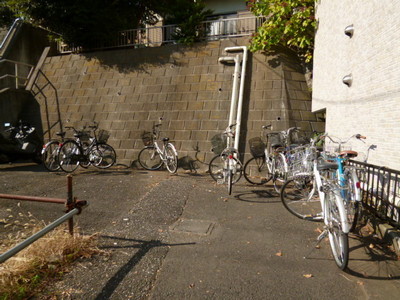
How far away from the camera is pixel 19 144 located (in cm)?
774

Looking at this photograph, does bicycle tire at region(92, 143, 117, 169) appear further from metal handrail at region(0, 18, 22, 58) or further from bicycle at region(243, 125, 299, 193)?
metal handrail at region(0, 18, 22, 58)

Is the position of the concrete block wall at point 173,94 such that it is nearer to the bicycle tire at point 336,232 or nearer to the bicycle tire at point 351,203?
the bicycle tire at point 351,203

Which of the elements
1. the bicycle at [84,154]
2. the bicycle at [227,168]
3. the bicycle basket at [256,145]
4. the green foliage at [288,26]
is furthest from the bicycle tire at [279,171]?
the bicycle at [84,154]

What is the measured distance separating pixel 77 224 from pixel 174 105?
18.0 ft

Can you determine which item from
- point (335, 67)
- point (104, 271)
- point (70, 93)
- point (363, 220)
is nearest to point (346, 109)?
point (335, 67)

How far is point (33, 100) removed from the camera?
1032 centimetres

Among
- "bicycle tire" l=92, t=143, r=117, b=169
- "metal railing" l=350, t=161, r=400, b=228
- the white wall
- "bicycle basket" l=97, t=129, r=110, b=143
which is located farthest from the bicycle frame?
the white wall

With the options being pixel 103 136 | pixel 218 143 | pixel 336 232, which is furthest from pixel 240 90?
pixel 336 232

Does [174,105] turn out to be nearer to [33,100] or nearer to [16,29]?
[33,100]

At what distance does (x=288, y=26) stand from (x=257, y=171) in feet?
14.6

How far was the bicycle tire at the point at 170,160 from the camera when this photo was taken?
7148 mm

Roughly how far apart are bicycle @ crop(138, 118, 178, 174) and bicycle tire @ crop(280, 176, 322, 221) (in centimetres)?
343

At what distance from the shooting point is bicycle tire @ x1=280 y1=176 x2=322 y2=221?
4332 mm

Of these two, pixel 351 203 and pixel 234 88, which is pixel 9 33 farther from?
pixel 351 203
